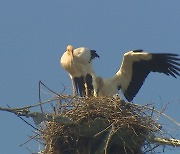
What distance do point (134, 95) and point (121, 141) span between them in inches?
102

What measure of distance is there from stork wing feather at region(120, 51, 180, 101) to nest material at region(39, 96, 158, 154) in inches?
83.1

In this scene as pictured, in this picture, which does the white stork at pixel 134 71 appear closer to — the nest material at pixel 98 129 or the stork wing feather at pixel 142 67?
the stork wing feather at pixel 142 67

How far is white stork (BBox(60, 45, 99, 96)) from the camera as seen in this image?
1010cm

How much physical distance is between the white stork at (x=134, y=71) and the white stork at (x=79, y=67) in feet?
0.87

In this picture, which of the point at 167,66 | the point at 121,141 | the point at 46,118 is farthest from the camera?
the point at 167,66

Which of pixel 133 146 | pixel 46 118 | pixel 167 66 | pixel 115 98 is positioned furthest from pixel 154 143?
pixel 167 66

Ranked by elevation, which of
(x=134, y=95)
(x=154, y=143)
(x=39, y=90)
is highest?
(x=134, y=95)

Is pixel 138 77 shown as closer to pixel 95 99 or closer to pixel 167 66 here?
pixel 167 66

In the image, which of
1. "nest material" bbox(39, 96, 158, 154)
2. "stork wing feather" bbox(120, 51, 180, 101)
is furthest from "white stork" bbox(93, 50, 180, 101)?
"nest material" bbox(39, 96, 158, 154)

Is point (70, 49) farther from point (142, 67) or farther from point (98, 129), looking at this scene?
point (98, 129)

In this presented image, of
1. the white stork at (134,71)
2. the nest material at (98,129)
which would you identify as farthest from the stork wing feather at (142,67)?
the nest material at (98,129)

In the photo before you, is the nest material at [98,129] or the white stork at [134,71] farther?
the white stork at [134,71]

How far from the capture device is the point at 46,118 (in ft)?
23.3

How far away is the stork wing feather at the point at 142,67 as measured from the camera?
9836 mm
